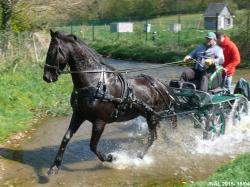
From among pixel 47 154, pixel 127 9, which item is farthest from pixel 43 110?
pixel 127 9

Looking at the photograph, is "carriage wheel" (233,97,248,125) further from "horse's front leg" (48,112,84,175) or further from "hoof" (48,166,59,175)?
"hoof" (48,166,59,175)

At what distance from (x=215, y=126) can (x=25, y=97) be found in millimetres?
5659

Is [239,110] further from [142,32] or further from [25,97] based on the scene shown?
[142,32]

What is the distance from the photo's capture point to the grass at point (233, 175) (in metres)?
5.92

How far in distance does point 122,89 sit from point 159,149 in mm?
1917

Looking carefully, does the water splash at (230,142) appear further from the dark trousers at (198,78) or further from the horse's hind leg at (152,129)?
the dark trousers at (198,78)

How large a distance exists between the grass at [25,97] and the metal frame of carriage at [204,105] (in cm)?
378

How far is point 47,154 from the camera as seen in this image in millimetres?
9234

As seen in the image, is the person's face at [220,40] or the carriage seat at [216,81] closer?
the carriage seat at [216,81]

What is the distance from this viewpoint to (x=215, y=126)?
9.86 m

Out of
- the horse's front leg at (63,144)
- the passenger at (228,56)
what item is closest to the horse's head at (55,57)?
the horse's front leg at (63,144)

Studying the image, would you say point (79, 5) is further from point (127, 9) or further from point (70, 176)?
point (127, 9)

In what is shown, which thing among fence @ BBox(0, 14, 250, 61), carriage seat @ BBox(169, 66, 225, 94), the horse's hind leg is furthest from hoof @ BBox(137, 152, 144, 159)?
fence @ BBox(0, 14, 250, 61)

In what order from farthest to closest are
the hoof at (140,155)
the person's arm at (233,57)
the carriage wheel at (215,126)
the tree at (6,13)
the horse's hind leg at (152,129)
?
the tree at (6,13)
the person's arm at (233,57)
the carriage wheel at (215,126)
the horse's hind leg at (152,129)
the hoof at (140,155)
